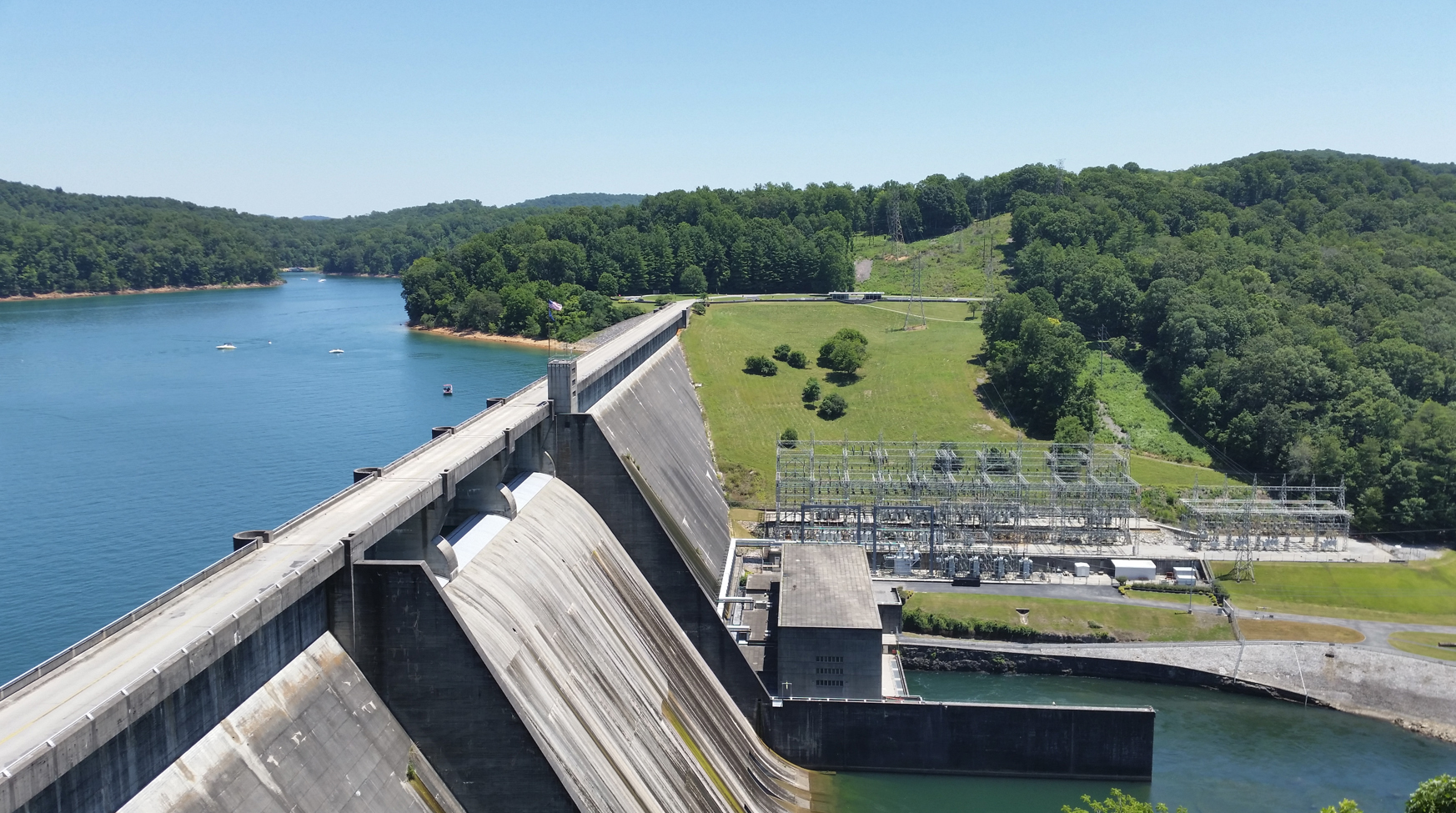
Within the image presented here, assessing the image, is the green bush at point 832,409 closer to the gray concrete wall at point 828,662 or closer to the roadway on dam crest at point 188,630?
the gray concrete wall at point 828,662

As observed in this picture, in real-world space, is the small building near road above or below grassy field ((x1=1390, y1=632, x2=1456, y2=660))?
above

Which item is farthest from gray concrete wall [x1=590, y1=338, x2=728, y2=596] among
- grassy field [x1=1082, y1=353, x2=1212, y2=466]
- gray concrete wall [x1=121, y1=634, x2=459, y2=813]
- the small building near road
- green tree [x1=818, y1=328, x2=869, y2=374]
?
grassy field [x1=1082, y1=353, x2=1212, y2=466]

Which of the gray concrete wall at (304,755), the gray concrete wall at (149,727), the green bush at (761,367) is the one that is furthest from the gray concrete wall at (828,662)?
the green bush at (761,367)

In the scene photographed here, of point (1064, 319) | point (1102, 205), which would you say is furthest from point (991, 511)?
point (1102, 205)

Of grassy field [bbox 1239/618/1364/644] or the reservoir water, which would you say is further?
grassy field [bbox 1239/618/1364/644]

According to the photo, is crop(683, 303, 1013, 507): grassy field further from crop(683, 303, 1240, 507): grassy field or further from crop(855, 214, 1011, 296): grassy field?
crop(855, 214, 1011, 296): grassy field

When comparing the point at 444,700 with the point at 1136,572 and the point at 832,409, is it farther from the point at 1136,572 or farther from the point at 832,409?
the point at 832,409

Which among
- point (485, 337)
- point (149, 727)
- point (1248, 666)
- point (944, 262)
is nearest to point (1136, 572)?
point (1248, 666)

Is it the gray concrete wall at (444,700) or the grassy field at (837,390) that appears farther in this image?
the grassy field at (837,390)
